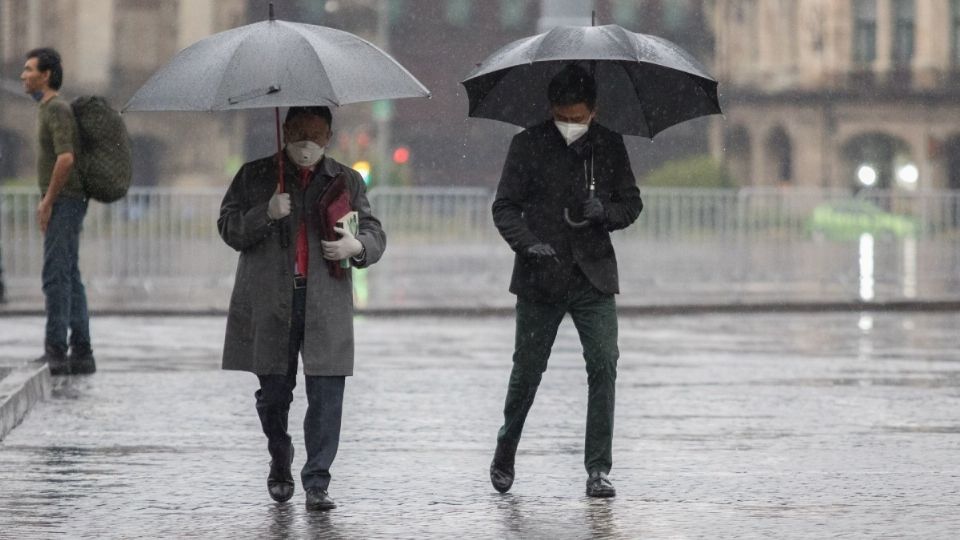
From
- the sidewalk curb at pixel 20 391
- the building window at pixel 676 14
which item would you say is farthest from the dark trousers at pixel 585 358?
the building window at pixel 676 14

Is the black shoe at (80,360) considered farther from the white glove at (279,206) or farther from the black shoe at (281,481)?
the white glove at (279,206)

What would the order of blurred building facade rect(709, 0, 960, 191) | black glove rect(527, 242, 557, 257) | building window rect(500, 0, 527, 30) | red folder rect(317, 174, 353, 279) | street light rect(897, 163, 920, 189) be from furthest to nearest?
building window rect(500, 0, 527, 30), blurred building facade rect(709, 0, 960, 191), street light rect(897, 163, 920, 189), black glove rect(527, 242, 557, 257), red folder rect(317, 174, 353, 279)

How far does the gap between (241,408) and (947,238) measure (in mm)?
15625

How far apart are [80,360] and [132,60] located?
60.1 metres

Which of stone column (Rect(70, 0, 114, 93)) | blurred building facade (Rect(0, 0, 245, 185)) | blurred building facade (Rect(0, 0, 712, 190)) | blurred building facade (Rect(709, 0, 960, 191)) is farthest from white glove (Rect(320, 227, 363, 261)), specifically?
stone column (Rect(70, 0, 114, 93))

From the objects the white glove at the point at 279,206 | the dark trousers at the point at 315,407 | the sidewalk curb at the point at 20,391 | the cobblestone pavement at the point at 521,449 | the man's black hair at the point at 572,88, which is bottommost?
the cobblestone pavement at the point at 521,449

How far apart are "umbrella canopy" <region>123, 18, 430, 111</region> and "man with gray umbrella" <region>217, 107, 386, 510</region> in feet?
0.81

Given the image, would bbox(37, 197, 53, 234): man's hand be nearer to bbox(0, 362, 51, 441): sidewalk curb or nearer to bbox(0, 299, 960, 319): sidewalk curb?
bbox(0, 362, 51, 441): sidewalk curb

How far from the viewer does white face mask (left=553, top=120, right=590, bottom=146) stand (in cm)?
798

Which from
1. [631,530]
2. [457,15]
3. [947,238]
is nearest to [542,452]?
[631,530]

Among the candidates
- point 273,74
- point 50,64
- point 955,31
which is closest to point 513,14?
point 955,31

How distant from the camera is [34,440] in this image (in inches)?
388

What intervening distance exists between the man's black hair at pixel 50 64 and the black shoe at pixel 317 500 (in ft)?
18.4

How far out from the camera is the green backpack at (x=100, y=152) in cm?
1239
